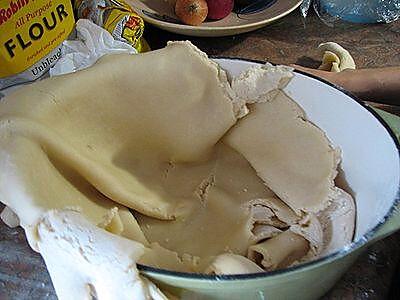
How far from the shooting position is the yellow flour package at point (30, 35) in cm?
59

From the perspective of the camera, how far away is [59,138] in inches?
18.0

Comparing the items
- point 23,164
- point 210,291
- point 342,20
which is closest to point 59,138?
point 23,164

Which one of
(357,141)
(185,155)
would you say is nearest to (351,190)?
(357,141)

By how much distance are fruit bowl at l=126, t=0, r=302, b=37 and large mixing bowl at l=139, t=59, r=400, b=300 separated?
229 mm

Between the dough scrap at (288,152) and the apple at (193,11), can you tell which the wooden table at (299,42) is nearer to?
the apple at (193,11)

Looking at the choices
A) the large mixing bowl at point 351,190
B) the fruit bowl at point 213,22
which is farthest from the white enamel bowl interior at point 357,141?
the fruit bowl at point 213,22

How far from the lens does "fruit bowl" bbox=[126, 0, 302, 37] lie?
2.45 ft

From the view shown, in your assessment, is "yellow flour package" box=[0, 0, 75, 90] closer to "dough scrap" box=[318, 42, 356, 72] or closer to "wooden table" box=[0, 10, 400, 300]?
"wooden table" box=[0, 10, 400, 300]

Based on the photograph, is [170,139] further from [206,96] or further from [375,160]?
[375,160]

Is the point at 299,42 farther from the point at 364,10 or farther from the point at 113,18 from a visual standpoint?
the point at 113,18

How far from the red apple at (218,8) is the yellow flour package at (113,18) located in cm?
11

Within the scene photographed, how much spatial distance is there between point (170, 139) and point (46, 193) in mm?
143

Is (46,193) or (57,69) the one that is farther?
(57,69)

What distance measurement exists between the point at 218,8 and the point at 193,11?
Result: 0.04m
